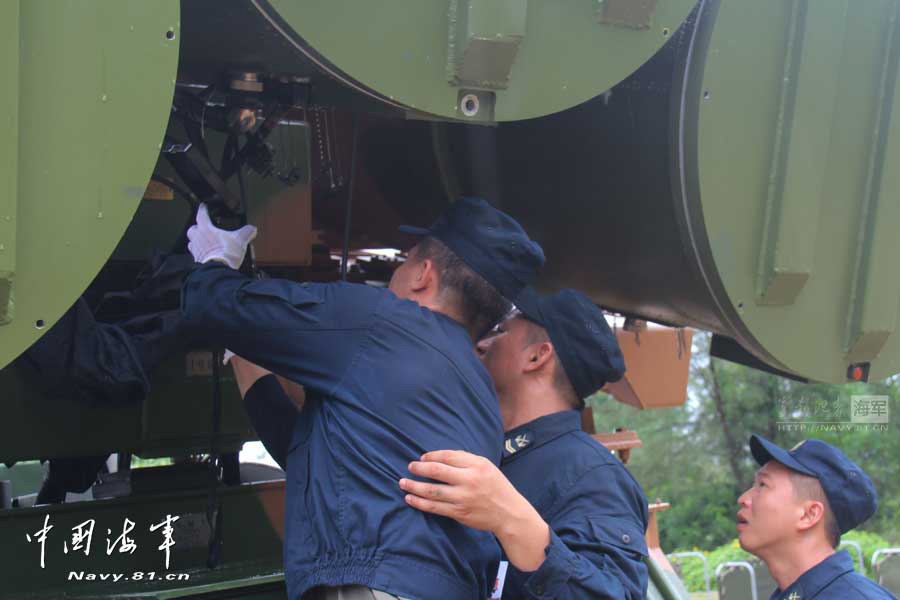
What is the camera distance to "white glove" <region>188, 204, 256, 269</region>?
217 centimetres

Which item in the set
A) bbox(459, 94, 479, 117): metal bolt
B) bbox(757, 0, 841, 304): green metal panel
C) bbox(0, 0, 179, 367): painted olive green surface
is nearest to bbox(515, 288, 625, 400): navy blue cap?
bbox(757, 0, 841, 304): green metal panel

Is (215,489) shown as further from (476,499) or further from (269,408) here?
(476,499)

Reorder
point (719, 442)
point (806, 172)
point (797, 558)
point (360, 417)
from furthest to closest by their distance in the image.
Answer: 1. point (719, 442)
2. point (797, 558)
3. point (806, 172)
4. point (360, 417)

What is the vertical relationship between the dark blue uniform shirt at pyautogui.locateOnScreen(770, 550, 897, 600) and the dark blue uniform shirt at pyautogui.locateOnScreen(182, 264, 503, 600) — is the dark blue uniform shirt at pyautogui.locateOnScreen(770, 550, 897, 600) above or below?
below

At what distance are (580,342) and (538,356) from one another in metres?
0.10

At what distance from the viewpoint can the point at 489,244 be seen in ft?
7.06

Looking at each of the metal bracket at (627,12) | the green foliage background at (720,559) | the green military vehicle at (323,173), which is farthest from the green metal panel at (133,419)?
the green foliage background at (720,559)

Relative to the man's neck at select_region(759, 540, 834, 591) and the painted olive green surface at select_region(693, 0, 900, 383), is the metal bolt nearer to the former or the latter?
the painted olive green surface at select_region(693, 0, 900, 383)

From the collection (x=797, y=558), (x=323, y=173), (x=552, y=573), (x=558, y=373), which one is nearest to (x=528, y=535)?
(x=552, y=573)

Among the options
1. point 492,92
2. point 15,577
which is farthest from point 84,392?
point 492,92

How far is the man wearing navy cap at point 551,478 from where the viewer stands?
1.80 meters

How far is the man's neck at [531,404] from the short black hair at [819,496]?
795mm

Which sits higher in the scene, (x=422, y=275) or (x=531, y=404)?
(x=422, y=275)

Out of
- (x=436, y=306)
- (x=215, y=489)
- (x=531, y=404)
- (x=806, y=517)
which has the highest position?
(x=436, y=306)
